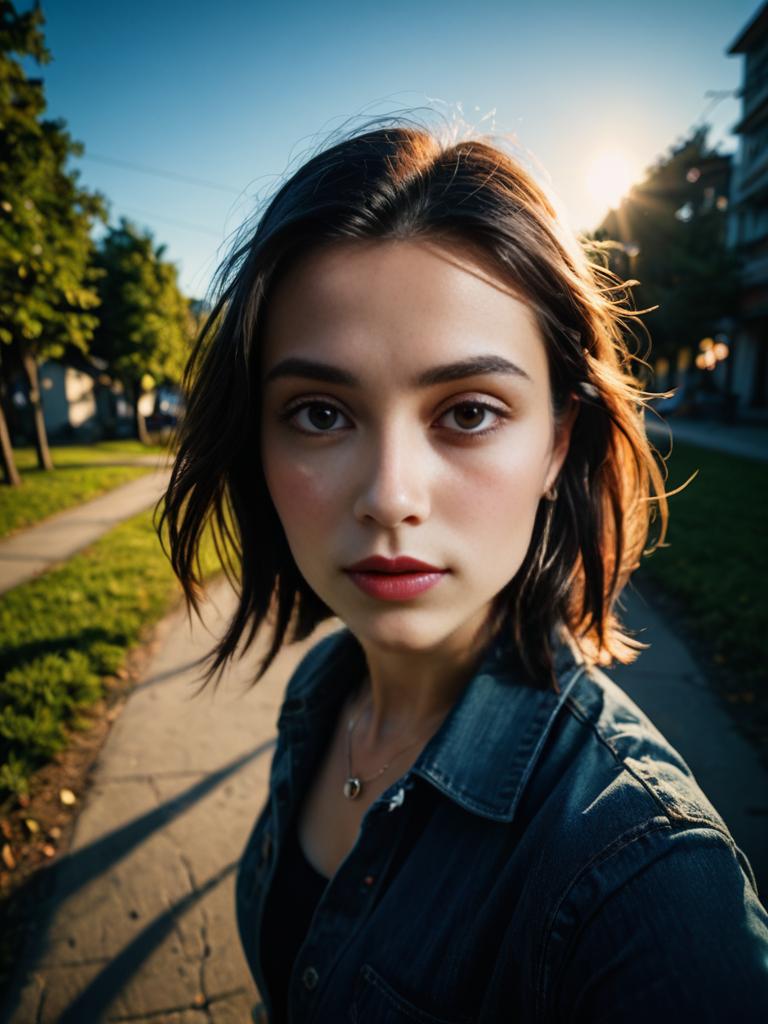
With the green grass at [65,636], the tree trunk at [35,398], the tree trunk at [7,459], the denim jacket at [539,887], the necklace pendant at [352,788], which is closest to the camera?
the denim jacket at [539,887]

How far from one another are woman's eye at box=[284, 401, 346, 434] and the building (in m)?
26.0

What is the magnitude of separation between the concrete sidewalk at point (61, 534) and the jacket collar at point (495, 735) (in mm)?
3862

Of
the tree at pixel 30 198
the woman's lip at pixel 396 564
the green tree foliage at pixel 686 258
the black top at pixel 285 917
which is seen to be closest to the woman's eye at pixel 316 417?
the woman's lip at pixel 396 564

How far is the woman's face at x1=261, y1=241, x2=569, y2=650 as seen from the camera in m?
0.93

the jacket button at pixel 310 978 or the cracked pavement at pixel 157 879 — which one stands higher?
the jacket button at pixel 310 978

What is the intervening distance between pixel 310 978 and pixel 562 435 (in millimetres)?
1279

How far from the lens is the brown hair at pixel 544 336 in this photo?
1.01 metres

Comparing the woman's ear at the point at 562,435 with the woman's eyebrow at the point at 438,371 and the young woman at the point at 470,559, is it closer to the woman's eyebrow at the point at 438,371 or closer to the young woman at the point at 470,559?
the young woman at the point at 470,559

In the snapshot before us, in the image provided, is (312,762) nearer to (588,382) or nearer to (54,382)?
(588,382)

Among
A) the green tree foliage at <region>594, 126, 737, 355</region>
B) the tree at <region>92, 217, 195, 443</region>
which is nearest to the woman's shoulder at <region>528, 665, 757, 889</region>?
the green tree foliage at <region>594, 126, 737, 355</region>

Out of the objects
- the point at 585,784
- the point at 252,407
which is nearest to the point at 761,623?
the point at 585,784

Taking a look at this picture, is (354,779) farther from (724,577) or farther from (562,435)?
(724,577)

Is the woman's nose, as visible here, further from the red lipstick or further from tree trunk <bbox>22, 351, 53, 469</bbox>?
tree trunk <bbox>22, 351, 53, 469</bbox>

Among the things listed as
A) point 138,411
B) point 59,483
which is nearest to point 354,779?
point 59,483
